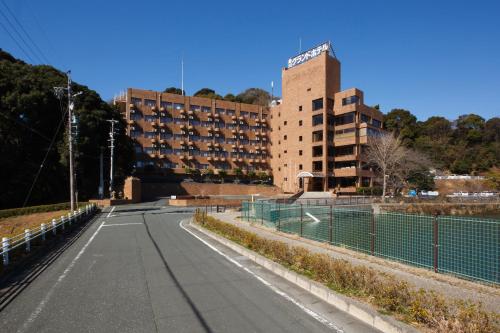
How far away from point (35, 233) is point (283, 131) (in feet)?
192

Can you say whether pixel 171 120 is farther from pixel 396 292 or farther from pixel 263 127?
pixel 396 292

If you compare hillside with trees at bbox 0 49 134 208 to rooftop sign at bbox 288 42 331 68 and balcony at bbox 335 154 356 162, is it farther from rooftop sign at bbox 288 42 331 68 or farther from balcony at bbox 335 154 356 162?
balcony at bbox 335 154 356 162

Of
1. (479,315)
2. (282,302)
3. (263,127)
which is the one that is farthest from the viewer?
(263,127)

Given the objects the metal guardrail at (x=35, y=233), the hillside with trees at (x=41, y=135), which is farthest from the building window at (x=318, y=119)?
the metal guardrail at (x=35, y=233)

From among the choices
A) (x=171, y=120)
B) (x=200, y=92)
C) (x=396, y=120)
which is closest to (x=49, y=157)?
(x=171, y=120)

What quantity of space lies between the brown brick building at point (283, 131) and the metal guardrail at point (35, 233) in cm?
4294

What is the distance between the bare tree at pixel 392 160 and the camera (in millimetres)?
51844

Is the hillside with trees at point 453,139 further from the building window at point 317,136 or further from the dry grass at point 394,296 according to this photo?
the dry grass at point 394,296

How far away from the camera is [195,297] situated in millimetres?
7375

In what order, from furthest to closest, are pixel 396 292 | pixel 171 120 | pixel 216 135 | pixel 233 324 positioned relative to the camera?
pixel 216 135
pixel 171 120
pixel 396 292
pixel 233 324

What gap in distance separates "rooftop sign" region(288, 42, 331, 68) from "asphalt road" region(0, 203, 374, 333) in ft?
189

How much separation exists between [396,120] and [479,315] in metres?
92.0

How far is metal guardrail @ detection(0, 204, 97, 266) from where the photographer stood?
34.8 ft

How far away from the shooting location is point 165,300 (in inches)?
284
